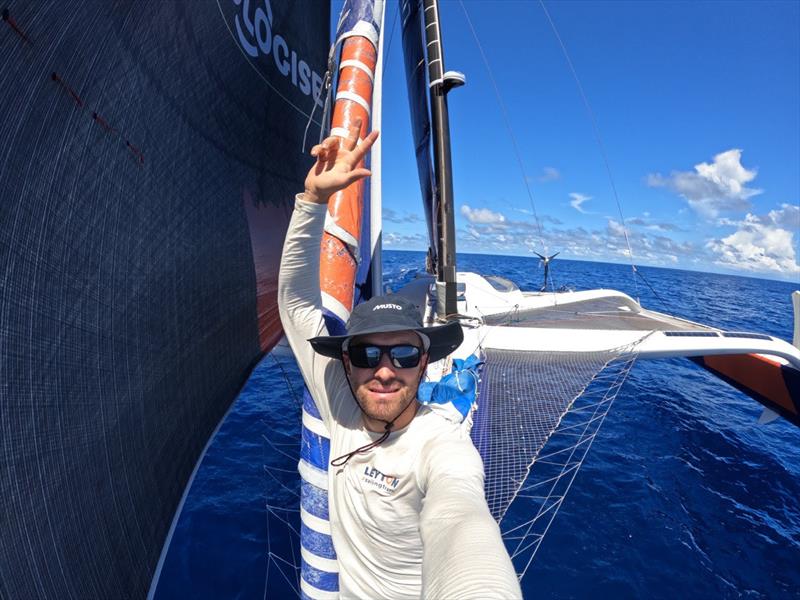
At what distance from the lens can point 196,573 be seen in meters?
4.46

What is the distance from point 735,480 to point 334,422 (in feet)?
27.3

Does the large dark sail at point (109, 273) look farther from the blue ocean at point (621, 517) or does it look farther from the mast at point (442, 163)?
the mast at point (442, 163)

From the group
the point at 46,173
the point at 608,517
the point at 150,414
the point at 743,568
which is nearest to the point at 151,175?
the point at 46,173

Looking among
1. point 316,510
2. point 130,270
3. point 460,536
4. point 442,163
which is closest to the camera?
point 460,536

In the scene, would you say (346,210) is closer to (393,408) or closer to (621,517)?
(393,408)

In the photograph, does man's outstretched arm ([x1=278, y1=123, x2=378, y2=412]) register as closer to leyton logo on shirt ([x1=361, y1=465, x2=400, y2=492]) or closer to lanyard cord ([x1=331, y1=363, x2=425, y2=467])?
lanyard cord ([x1=331, y1=363, x2=425, y2=467])

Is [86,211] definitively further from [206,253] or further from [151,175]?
[206,253]

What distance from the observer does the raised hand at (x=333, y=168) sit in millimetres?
1764

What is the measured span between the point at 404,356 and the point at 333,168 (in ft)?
3.07

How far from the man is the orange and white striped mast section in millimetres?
1126

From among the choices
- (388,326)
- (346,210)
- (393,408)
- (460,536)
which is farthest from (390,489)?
(346,210)

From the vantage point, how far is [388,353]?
1.85 m

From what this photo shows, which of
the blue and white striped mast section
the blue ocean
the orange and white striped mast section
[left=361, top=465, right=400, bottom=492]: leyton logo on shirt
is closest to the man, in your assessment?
[left=361, top=465, right=400, bottom=492]: leyton logo on shirt

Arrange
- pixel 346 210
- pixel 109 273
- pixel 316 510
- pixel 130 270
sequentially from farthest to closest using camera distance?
pixel 346 210, pixel 316 510, pixel 130 270, pixel 109 273
